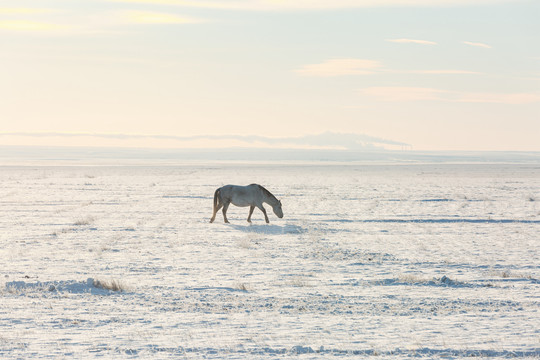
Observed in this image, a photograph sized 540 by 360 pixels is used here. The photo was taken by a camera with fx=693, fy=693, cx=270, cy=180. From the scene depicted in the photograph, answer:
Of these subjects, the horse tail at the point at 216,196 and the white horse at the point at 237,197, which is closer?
the horse tail at the point at 216,196

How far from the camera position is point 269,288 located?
1273 cm

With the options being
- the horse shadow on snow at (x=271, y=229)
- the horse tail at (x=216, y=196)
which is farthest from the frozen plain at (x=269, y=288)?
the horse tail at (x=216, y=196)

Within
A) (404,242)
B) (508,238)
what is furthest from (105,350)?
(508,238)

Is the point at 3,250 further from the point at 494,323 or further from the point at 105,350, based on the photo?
the point at 494,323

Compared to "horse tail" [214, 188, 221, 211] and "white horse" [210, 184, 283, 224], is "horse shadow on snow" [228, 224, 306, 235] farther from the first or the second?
"horse tail" [214, 188, 221, 211]

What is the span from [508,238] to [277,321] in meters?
12.7

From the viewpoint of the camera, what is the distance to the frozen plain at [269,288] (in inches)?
355

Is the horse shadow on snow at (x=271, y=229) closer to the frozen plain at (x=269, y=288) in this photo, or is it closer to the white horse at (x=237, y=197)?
the frozen plain at (x=269, y=288)

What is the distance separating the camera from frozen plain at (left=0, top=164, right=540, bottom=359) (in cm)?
902

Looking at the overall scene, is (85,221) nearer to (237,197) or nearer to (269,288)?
(237,197)

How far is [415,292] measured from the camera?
12.3 meters

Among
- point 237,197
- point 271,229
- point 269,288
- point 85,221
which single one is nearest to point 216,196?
point 237,197

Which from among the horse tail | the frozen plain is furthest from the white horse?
the frozen plain

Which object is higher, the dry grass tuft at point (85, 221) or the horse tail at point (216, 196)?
the horse tail at point (216, 196)
